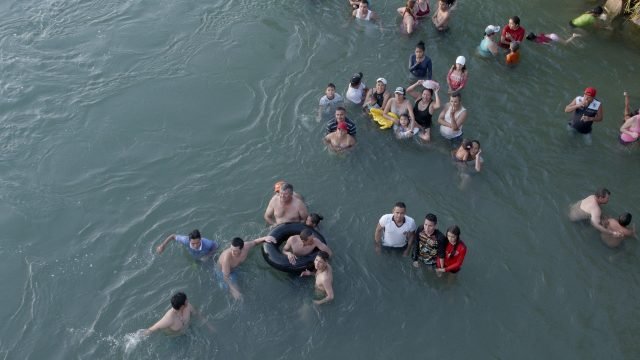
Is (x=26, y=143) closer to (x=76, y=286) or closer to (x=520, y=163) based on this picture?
(x=76, y=286)

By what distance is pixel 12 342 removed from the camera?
379 inches

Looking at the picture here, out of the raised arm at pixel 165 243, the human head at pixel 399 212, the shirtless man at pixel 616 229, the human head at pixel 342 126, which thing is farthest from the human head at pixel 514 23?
the raised arm at pixel 165 243

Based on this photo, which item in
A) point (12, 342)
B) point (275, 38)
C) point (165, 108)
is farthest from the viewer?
point (275, 38)

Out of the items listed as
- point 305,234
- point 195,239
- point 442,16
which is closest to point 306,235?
point 305,234

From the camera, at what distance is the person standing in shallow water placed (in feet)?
41.7

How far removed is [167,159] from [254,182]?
197cm

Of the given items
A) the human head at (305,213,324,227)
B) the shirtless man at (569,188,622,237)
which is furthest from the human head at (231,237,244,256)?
the shirtless man at (569,188,622,237)

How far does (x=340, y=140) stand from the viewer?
12508 mm

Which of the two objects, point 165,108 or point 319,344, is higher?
point 165,108

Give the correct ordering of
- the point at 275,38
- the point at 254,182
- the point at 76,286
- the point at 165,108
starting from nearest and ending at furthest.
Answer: the point at 76,286 → the point at 254,182 → the point at 165,108 → the point at 275,38

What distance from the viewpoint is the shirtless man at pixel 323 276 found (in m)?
9.55

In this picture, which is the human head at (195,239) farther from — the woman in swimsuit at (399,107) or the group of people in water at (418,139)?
the woman in swimsuit at (399,107)

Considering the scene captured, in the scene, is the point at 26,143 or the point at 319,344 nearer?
the point at 319,344

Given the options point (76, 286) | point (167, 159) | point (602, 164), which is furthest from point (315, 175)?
point (602, 164)
